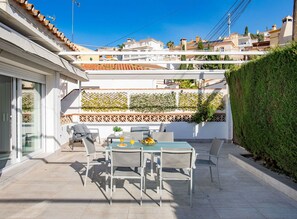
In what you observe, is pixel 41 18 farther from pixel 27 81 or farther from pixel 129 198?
pixel 129 198

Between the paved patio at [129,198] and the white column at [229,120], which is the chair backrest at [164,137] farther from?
the white column at [229,120]

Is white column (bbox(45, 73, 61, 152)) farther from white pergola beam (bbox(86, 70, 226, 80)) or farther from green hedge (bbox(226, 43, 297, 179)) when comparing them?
green hedge (bbox(226, 43, 297, 179))

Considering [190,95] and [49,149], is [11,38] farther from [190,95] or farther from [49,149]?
[190,95]

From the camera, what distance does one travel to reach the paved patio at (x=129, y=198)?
4602mm

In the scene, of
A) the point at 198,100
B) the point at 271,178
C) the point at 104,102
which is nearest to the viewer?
the point at 271,178

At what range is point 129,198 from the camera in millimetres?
5371

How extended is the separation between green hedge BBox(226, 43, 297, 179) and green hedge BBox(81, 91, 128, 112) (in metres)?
6.55

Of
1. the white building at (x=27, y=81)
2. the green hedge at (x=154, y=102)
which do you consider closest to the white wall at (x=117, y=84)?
the green hedge at (x=154, y=102)

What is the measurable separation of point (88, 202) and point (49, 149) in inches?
218

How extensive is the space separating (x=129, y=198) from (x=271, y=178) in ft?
10.7

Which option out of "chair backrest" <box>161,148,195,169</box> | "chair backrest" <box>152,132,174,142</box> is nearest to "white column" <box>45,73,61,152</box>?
"chair backrest" <box>152,132,174,142</box>

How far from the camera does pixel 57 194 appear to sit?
5.55 meters

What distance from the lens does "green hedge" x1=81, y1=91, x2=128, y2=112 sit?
14.0 metres

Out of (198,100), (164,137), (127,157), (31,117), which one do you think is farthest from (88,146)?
(198,100)
